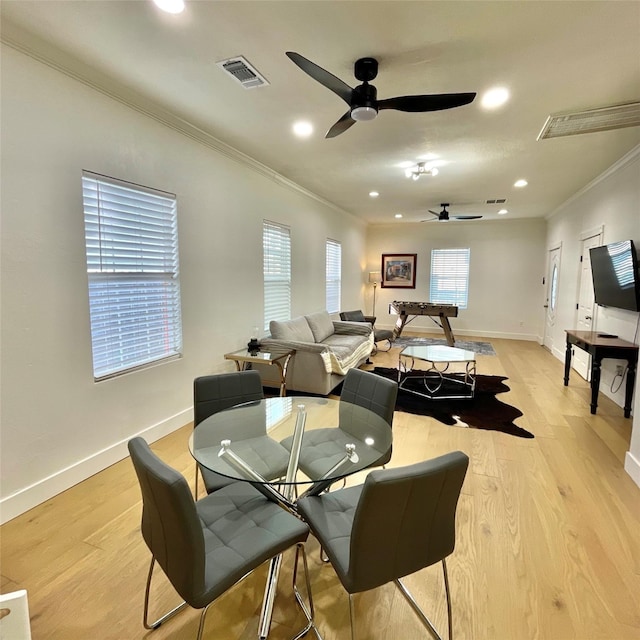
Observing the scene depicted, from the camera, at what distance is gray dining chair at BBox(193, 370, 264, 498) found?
214cm

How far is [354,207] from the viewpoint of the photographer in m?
6.89

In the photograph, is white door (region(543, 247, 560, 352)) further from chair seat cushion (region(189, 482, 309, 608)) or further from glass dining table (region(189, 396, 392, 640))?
chair seat cushion (region(189, 482, 309, 608))

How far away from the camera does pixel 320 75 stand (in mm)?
1930

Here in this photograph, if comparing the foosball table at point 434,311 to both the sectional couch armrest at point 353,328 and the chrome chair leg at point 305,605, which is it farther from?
the chrome chair leg at point 305,605

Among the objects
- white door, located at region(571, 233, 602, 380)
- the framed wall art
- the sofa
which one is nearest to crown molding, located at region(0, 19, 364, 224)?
the sofa

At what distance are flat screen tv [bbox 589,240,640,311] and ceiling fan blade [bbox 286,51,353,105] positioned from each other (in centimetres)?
324

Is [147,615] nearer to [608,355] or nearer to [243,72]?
[243,72]

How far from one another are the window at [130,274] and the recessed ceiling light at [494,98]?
102 inches

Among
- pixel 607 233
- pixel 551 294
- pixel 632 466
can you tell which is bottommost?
pixel 632 466

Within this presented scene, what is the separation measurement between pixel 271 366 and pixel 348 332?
1.93 meters

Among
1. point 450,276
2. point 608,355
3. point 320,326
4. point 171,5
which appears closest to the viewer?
point 171,5

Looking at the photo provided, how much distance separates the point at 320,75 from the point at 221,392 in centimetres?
187

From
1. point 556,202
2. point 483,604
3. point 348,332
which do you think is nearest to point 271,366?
point 348,332

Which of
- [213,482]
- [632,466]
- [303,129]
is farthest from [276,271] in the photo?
[632,466]
